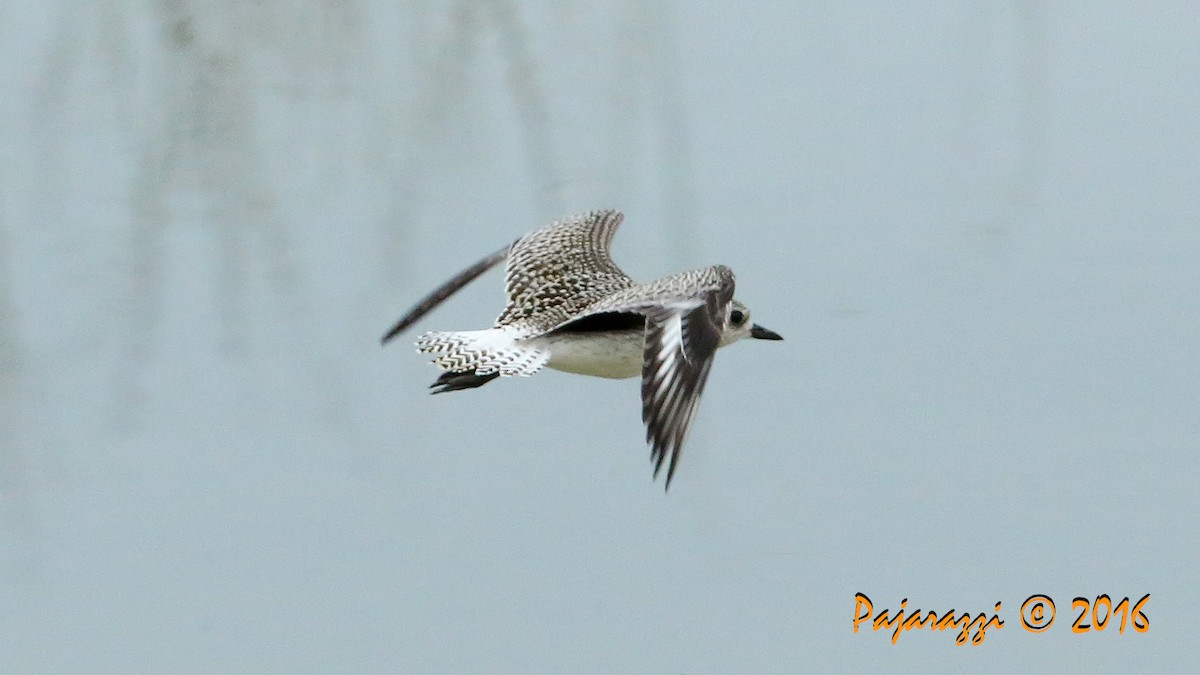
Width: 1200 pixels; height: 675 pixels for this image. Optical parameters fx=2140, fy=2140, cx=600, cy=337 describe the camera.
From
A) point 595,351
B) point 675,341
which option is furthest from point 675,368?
point 595,351

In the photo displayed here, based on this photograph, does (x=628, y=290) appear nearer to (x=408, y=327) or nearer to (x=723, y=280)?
(x=723, y=280)

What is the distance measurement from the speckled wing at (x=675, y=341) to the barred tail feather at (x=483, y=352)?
0.18 metres

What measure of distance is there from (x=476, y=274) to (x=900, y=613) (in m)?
1.47

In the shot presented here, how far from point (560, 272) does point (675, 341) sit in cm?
109

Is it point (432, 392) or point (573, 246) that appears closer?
point (432, 392)

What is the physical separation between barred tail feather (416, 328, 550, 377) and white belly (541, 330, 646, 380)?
5 centimetres

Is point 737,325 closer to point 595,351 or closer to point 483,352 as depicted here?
point 595,351

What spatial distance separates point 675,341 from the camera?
466cm

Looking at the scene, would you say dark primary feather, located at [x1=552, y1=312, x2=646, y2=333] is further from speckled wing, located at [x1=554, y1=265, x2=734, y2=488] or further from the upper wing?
the upper wing

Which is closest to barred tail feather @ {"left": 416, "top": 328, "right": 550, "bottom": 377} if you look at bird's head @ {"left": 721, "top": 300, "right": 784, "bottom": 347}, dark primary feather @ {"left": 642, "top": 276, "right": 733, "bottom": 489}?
dark primary feather @ {"left": 642, "top": 276, "right": 733, "bottom": 489}

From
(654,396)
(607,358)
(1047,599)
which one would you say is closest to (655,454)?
(654,396)

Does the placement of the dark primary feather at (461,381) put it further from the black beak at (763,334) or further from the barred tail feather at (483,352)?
the black beak at (763,334)

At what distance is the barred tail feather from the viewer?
4.91 m

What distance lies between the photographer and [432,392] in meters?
4.98
